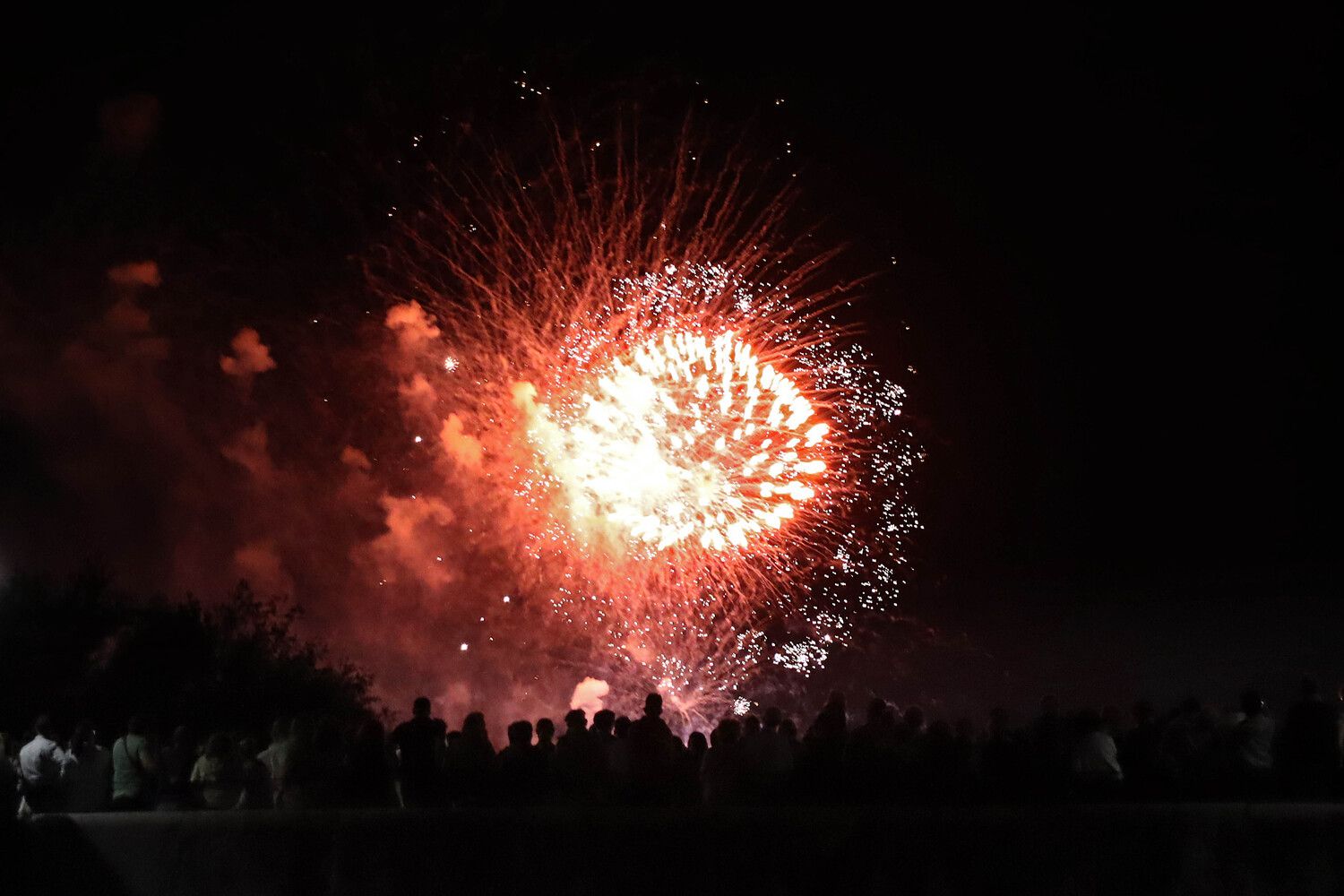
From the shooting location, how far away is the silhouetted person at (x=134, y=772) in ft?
42.3

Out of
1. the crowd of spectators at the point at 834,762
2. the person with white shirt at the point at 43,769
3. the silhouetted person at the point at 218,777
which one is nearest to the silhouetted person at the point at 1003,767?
the crowd of spectators at the point at 834,762

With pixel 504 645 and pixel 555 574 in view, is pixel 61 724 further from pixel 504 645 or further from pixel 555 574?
pixel 504 645

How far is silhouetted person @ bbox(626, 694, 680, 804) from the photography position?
10508 millimetres

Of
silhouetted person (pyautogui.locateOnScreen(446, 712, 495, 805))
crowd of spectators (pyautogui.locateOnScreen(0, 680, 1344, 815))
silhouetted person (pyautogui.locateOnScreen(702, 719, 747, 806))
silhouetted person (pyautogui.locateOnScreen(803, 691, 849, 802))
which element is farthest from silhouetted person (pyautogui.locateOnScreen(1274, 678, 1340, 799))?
silhouetted person (pyautogui.locateOnScreen(446, 712, 495, 805))

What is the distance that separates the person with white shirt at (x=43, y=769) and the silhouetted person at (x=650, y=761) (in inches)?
218

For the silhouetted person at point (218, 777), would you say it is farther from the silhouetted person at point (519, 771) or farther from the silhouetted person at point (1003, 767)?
the silhouetted person at point (1003, 767)

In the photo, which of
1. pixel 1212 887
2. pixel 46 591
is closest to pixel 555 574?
pixel 46 591

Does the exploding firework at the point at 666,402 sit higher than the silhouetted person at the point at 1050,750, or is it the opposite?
the exploding firework at the point at 666,402

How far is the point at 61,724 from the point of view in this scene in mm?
26250

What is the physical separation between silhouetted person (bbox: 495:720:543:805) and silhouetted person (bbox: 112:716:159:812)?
11.7ft

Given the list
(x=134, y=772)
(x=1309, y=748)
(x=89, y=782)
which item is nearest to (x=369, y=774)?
(x=134, y=772)

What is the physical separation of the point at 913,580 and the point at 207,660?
1757 cm

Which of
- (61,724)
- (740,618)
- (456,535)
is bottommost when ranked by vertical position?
(61,724)

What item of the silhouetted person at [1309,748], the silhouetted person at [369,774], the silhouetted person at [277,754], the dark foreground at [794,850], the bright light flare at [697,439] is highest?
the bright light flare at [697,439]
